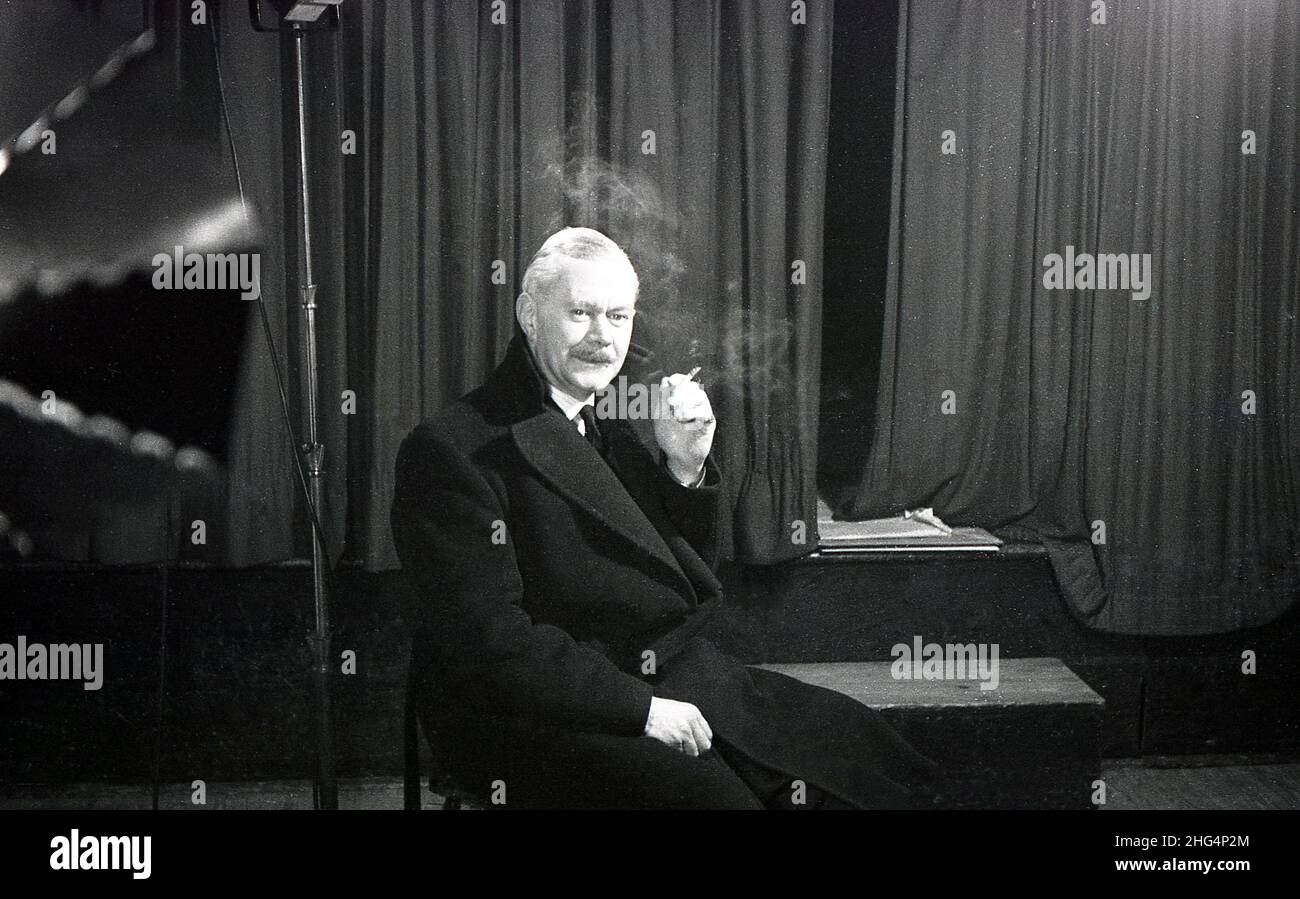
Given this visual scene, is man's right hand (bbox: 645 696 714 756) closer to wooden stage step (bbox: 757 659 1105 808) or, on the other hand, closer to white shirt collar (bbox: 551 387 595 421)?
wooden stage step (bbox: 757 659 1105 808)

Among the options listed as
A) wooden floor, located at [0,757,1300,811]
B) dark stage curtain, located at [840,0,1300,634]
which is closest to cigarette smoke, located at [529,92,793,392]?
dark stage curtain, located at [840,0,1300,634]

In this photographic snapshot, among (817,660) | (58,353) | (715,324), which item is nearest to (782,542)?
(817,660)

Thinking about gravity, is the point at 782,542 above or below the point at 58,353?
below

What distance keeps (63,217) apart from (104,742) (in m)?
1.30

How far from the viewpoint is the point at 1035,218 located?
3379mm

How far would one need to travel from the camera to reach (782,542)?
11.0ft

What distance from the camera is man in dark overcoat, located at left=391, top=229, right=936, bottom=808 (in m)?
3.11

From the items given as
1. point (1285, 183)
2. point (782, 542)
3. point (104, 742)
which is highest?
point (1285, 183)

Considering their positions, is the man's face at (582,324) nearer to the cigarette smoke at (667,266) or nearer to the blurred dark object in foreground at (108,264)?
the cigarette smoke at (667,266)

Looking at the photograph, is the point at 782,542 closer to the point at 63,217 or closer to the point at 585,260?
the point at 585,260

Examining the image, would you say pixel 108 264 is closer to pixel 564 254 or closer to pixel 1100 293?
pixel 564 254

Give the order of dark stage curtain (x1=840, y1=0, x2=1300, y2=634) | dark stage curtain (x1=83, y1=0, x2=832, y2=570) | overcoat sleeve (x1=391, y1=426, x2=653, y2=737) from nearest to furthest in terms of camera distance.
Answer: overcoat sleeve (x1=391, y1=426, x2=653, y2=737) → dark stage curtain (x1=83, y1=0, x2=832, y2=570) → dark stage curtain (x1=840, y1=0, x2=1300, y2=634)

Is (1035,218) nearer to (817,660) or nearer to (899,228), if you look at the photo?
(899,228)

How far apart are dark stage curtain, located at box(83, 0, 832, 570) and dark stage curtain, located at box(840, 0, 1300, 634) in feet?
1.00
